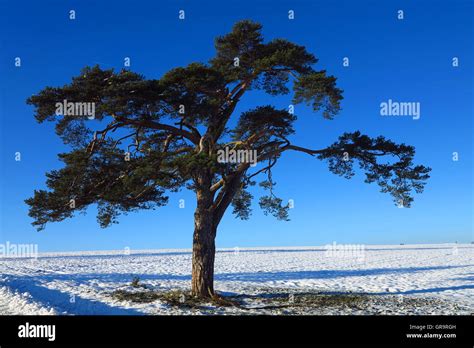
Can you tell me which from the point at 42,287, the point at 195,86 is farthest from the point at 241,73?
the point at 42,287

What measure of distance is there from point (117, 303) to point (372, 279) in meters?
16.1

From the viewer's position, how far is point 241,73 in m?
14.6

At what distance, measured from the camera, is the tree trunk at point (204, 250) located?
15203 millimetres

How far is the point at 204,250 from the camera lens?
15328mm

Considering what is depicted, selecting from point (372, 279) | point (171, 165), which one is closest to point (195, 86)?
point (171, 165)

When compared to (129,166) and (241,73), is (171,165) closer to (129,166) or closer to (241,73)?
(129,166)

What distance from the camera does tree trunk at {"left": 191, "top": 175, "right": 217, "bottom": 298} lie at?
599 inches
